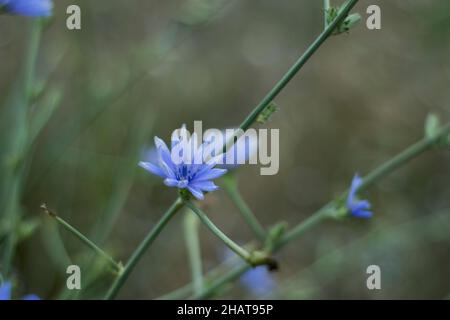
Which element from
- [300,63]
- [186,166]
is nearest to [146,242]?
[186,166]

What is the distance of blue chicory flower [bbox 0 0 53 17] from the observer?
Result: 135cm

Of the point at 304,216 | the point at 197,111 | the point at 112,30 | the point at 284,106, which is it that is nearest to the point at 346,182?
the point at 304,216

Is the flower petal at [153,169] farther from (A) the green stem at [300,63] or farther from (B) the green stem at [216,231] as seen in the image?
(A) the green stem at [300,63]

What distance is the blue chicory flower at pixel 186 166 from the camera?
110 centimetres

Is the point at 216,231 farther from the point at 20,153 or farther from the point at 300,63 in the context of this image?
the point at 20,153

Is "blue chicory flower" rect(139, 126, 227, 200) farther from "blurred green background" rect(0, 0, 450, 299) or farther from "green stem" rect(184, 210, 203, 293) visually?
"blurred green background" rect(0, 0, 450, 299)

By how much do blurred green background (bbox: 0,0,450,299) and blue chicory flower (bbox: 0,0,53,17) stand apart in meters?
0.63

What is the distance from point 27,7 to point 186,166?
0.60 meters

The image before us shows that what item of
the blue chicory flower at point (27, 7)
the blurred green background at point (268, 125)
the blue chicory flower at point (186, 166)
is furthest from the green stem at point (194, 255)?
the blue chicory flower at point (27, 7)

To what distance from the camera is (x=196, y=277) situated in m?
1.67

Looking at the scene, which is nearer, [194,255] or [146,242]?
[146,242]

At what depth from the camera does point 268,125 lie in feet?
10.5
